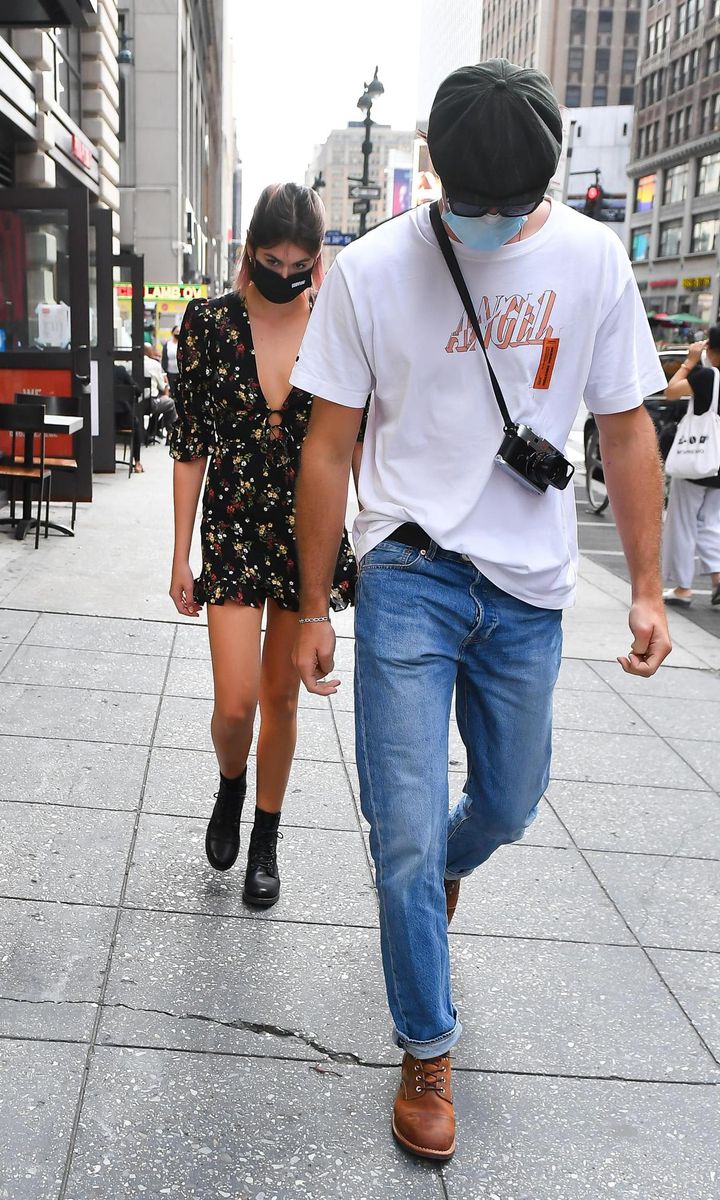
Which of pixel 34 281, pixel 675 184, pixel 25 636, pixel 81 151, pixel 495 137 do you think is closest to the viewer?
pixel 495 137

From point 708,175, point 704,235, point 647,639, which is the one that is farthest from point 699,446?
point 708,175

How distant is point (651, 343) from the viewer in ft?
8.21

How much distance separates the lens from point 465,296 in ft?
7.64

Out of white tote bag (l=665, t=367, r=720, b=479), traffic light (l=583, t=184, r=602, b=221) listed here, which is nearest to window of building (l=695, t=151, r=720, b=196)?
traffic light (l=583, t=184, r=602, b=221)

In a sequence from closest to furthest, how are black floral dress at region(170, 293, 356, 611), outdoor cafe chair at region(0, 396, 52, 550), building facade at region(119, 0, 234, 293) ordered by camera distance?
black floral dress at region(170, 293, 356, 611) → outdoor cafe chair at region(0, 396, 52, 550) → building facade at region(119, 0, 234, 293)

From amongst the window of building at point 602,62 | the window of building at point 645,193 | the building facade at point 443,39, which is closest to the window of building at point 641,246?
the window of building at point 645,193

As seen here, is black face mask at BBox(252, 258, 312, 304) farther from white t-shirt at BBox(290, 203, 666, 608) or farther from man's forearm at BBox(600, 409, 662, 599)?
man's forearm at BBox(600, 409, 662, 599)

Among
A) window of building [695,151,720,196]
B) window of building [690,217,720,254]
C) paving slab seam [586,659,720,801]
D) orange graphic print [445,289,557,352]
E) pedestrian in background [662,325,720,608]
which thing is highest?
window of building [695,151,720,196]

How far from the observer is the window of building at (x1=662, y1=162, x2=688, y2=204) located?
254 feet

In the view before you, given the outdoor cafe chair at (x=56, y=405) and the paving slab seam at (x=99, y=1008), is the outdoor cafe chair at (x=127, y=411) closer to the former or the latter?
the outdoor cafe chair at (x=56, y=405)

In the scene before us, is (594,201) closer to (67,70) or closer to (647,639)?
(67,70)

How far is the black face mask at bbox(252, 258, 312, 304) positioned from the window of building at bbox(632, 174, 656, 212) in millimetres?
86674

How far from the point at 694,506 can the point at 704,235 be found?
7157 centimetres

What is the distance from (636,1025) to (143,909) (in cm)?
140
